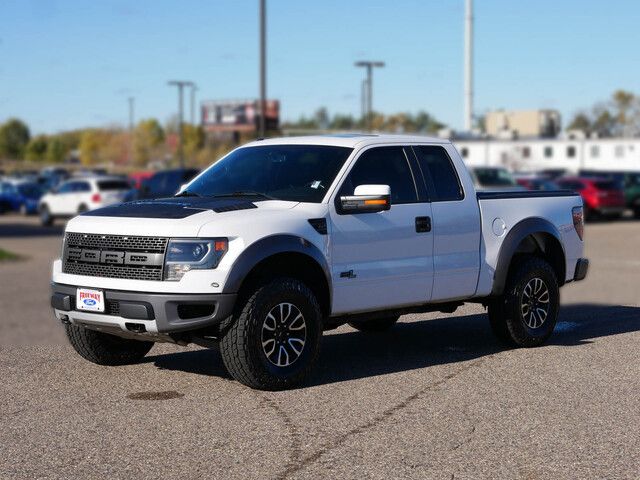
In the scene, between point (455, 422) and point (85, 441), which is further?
point (455, 422)

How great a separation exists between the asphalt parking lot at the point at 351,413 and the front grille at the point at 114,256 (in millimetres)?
874

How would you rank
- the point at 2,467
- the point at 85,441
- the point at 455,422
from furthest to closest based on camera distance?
the point at 455,422 < the point at 85,441 < the point at 2,467

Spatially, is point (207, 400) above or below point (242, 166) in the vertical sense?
below

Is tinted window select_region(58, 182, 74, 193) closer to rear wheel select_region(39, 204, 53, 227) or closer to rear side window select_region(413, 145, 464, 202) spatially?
rear wheel select_region(39, 204, 53, 227)

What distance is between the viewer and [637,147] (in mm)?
81125

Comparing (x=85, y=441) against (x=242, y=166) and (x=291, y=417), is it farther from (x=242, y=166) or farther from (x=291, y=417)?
(x=242, y=166)

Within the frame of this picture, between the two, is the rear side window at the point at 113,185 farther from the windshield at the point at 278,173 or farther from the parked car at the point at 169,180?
the windshield at the point at 278,173

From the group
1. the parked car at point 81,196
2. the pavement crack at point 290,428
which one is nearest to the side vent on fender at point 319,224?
the pavement crack at point 290,428

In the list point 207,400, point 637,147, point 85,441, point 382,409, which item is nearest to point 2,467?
point 85,441

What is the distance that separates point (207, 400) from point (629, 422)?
2826mm

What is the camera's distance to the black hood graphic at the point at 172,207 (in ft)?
25.3

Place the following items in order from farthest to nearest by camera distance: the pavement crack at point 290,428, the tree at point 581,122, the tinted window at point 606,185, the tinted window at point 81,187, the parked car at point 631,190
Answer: the tree at point 581,122, the parked car at point 631,190, the tinted window at point 606,185, the tinted window at point 81,187, the pavement crack at point 290,428

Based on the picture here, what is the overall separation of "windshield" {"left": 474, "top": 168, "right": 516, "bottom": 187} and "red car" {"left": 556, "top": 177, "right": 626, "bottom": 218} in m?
5.45

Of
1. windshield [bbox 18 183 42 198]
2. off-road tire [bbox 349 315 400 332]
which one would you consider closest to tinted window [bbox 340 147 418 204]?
off-road tire [bbox 349 315 400 332]
